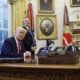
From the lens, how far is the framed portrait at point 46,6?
33.1 ft

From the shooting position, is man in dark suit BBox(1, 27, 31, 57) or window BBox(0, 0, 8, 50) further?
window BBox(0, 0, 8, 50)

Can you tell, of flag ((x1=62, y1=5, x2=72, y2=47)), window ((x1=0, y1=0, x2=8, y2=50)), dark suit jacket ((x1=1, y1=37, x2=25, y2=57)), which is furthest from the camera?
window ((x1=0, y1=0, x2=8, y2=50))

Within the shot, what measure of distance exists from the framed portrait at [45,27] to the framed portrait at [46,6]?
0.79 feet

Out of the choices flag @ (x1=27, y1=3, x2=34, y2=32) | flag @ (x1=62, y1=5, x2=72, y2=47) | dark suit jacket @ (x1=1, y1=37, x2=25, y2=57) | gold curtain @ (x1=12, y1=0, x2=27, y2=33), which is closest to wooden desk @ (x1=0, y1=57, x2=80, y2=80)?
dark suit jacket @ (x1=1, y1=37, x2=25, y2=57)

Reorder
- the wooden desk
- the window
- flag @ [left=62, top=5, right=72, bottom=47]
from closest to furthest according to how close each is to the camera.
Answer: the wooden desk
flag @ [left=62, top=5, right=72, bottom=47]
the window

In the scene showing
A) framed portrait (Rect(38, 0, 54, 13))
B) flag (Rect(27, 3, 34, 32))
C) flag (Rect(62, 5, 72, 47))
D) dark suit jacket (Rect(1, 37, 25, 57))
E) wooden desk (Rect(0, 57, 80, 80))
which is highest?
framed portrait (Rect(38, 0, 54, 13))

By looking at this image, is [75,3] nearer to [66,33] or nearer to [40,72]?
[66,33]

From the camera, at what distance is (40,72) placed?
2.67 metres

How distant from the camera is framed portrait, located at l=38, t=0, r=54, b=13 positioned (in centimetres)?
1009

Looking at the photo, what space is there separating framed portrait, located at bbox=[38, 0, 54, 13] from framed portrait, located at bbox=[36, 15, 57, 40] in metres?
0.24

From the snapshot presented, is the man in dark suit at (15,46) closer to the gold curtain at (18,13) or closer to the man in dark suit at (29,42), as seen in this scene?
A: the man in dark suit at (29,42)

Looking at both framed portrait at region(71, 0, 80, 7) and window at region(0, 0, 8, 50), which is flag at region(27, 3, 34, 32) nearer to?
window at region(0, 0, 8, 50)

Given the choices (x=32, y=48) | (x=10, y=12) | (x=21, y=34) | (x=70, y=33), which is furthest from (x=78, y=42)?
(x=21, y=34)

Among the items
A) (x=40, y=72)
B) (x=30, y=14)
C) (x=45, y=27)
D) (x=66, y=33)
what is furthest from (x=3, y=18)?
(x=40, y=72)
